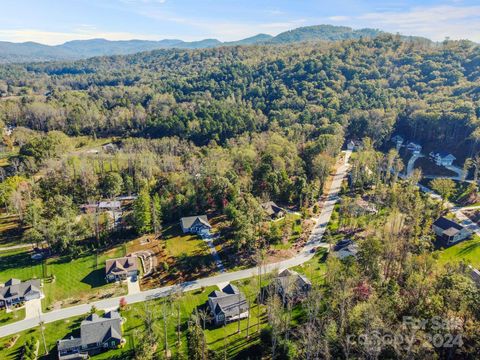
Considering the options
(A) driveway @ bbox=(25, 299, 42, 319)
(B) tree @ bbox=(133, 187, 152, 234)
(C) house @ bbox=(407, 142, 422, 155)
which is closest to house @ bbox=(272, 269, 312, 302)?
(B) tree @ bbox=(133, 187, 152, 234)

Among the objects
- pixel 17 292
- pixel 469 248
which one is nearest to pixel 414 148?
pixel 469 248

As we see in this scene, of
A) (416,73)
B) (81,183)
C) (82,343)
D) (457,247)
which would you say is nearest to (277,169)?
(457,247)

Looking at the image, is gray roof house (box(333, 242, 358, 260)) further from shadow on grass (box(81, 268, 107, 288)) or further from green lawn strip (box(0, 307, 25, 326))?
green lawn strip (box(0, 307, 25, 326))

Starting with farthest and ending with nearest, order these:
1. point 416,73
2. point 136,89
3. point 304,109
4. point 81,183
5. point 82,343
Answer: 1. point 136,89
2. point 416,73
3. point 304,109
4. point 81,183
5. point 82,343

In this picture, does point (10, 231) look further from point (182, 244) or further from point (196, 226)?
point (196, 226)

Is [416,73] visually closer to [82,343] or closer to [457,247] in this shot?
[457,247]
